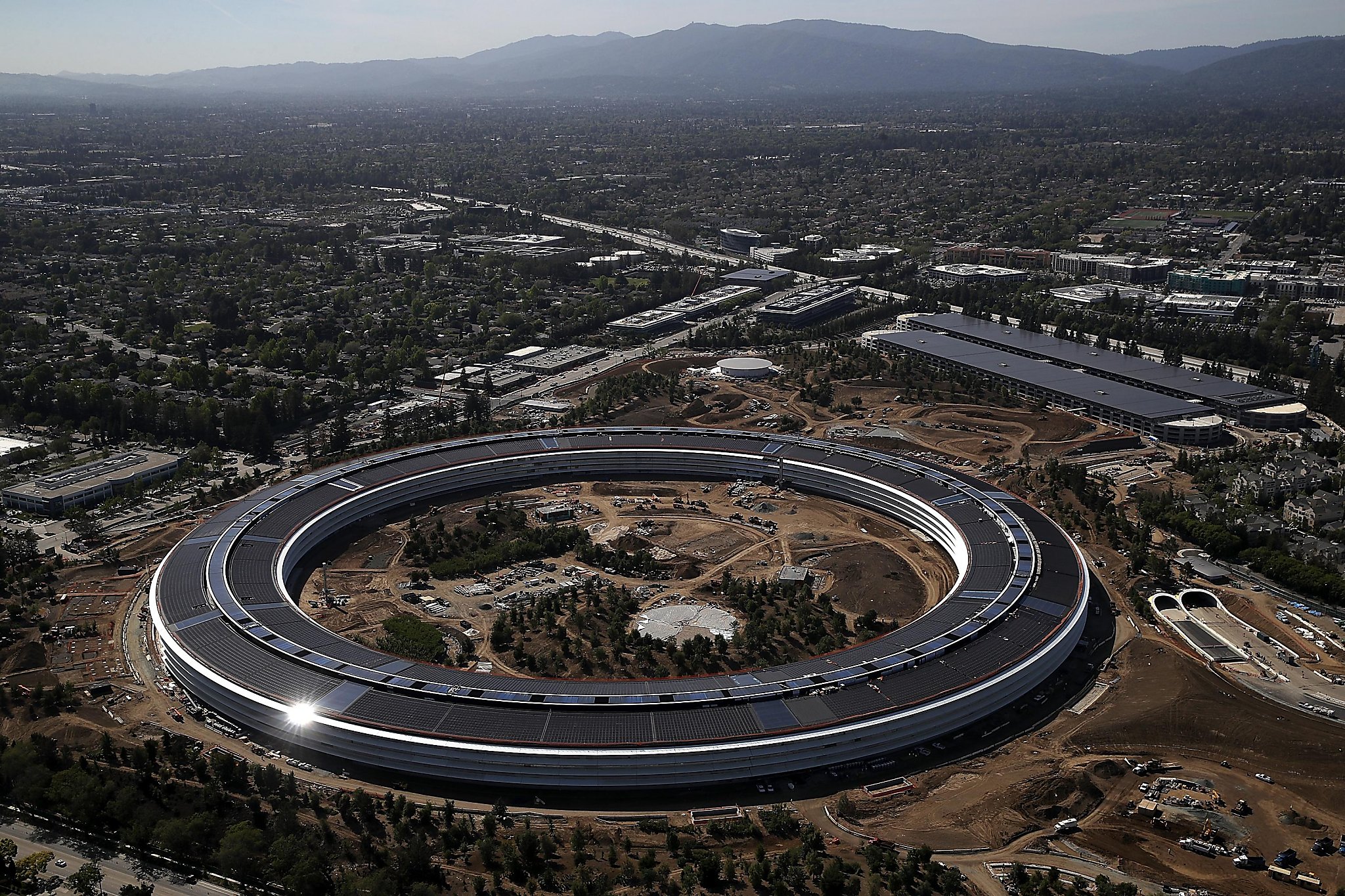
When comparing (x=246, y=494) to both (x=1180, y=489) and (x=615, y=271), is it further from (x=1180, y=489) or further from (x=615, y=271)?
(x=615, y=271)

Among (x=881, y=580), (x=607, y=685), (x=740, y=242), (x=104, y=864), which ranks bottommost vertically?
(x=104, y=864)

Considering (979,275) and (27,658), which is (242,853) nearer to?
(27,658)

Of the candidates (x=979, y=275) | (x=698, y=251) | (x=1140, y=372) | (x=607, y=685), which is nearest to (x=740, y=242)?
(x=698, y=251)

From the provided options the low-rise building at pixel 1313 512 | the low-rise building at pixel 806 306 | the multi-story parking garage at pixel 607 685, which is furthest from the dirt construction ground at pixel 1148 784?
the low-rise building at pixel 806 306

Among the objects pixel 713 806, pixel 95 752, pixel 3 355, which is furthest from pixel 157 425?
pixel 713 806

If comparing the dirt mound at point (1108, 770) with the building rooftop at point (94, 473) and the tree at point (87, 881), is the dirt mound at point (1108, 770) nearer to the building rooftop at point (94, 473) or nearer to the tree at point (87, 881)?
the tree at point (87, 881)

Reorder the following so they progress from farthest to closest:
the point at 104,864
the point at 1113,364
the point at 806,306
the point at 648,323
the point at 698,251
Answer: the point at 698,251
the point at 806,306
the point at 648,323
the point at 1113,364
the point at 104,864
